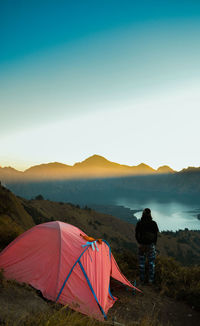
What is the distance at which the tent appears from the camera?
18.1 ft

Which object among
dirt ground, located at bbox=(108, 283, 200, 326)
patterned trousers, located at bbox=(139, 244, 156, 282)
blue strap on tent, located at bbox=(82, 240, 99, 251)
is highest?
blue strap on tent, located at bbox=(82, 240, 99, 251)

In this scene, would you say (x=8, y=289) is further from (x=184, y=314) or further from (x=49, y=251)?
(x=184, y=314)

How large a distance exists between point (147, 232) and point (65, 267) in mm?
2749

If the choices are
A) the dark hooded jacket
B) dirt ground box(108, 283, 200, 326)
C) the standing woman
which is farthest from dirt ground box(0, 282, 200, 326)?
the dark hooded jacket

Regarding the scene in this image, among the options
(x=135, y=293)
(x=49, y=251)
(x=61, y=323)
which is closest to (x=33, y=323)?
(x=61, y=323)

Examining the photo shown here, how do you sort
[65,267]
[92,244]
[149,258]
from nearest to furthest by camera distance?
[65,267] → [92,244] → [149,258]

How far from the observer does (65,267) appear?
5863 millimetres

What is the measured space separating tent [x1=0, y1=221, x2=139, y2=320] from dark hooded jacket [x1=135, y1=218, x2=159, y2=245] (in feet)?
3.83

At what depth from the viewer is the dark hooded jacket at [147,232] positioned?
713 centimetres

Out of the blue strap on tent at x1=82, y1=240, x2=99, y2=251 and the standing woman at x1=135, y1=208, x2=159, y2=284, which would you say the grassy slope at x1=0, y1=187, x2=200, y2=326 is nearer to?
the standing woman at x1=135, y1=208, x2=159, y2=284

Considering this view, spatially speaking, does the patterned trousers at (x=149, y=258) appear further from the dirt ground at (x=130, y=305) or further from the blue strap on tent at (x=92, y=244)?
the blue strap on tent at (x=92, y=244)

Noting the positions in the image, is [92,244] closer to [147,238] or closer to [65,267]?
[65,267]

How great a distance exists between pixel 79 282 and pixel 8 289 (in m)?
1.67

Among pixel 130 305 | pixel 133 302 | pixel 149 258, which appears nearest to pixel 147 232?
pixel 149 258
